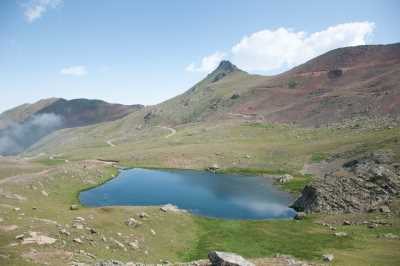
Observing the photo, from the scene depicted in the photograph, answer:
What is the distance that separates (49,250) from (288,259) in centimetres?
2757

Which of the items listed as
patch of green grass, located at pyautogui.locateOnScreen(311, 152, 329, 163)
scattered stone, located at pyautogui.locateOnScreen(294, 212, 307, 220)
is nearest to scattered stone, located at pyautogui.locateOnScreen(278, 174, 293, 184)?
patch of green grass, located at pyautogui.locateOnScreen(311, 152, 329, 163)

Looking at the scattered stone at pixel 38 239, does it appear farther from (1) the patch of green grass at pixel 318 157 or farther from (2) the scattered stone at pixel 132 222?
(1) the patch of green grass at pixel 318 157

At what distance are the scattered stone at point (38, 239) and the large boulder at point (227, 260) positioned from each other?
2170 centimetres

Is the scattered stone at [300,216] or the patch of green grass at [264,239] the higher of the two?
the scattered stone at [300,216]

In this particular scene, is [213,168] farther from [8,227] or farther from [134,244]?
[8,227]

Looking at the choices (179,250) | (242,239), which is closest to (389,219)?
(242,239)

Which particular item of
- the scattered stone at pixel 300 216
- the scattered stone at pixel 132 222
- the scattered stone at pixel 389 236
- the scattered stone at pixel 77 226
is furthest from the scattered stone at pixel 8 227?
the scattered stone at pixel 389 236

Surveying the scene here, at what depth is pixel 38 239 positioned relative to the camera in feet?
144

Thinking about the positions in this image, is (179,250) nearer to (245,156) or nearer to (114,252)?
(114,252)

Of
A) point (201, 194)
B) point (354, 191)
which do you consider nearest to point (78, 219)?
point (201, 194)

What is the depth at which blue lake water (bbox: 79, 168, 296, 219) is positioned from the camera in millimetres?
81875

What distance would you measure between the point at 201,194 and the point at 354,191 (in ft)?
129

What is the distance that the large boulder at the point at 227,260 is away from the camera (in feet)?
102

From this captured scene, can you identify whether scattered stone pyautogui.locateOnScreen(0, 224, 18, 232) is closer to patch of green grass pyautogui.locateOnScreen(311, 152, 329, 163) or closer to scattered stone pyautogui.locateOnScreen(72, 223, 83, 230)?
scattered stone pyautogui.locateOnScreen(72, 223, 83, 230)
